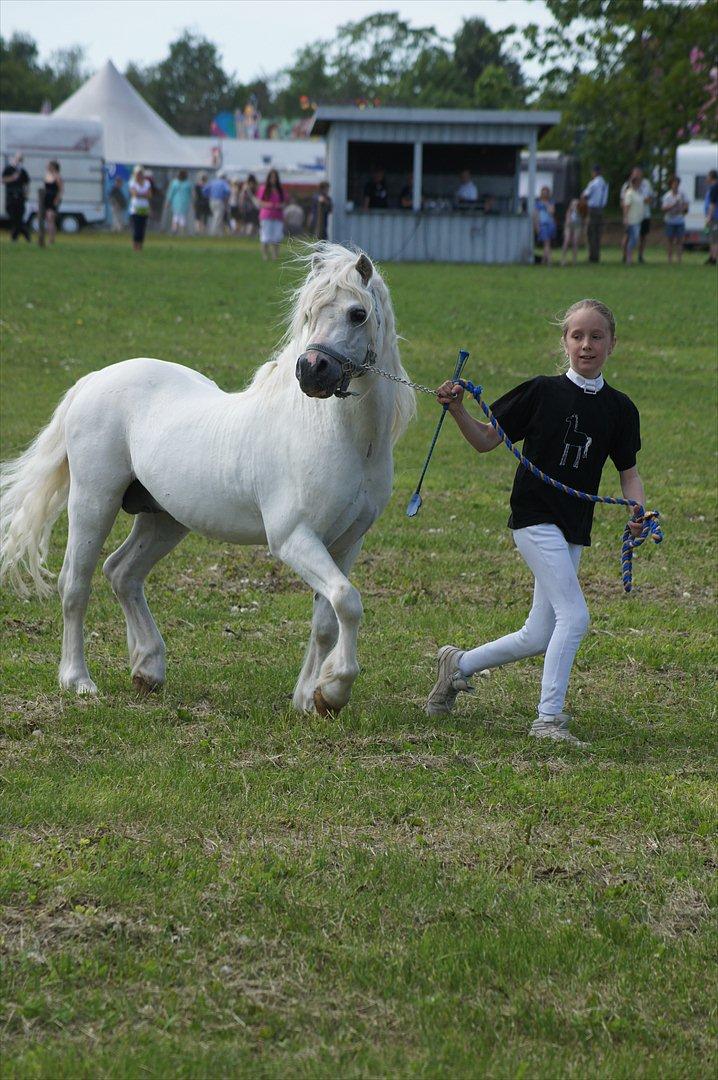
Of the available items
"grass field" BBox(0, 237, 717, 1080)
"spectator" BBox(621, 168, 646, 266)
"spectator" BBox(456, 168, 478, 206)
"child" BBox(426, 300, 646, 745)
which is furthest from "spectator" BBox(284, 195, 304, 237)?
"child" BBox(426, 300, 646, 745)

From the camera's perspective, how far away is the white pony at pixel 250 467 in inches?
218

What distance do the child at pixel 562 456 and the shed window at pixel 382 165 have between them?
28619 mm

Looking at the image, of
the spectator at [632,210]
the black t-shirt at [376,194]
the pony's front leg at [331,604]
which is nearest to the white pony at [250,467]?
the pony's front leg at [331,604]

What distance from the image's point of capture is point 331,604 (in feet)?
19.0

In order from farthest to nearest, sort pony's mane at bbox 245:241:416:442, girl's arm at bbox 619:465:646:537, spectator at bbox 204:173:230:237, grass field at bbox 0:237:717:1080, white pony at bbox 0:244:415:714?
spectator at bbox 204:173:230:237, girl's arm at bbox 619:465:646:537, white pony at bbox 0:244:415:714, pony's mane at bbox 245:241:416:442, grass field at bbox 0:237:717:1080

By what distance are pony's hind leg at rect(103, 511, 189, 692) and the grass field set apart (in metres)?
0.16

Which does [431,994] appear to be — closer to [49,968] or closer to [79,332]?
[49,968]

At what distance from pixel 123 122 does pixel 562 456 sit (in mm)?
49317

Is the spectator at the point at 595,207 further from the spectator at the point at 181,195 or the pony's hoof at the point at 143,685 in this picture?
the pony's hoof at the point at 143,685

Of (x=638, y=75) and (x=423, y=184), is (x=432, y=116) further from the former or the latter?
(x=638, y=75)

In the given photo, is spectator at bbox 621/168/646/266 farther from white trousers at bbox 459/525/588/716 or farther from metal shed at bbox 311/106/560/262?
white trousers at bbox 459/525/588/716

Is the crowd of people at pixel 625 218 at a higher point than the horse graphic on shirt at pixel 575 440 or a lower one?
higher

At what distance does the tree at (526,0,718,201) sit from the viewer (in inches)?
1743

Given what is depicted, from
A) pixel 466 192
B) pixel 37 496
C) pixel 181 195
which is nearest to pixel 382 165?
pixel 466 192
